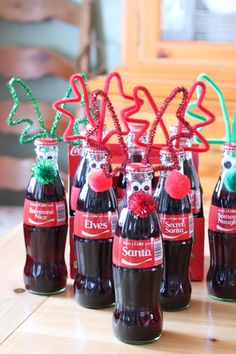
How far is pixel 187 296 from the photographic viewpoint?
113 centimetres

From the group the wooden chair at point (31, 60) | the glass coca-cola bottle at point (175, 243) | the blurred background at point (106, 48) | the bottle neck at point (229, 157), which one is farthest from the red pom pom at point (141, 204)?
the wooden chair at point (31, 60)

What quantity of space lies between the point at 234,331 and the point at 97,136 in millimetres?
375

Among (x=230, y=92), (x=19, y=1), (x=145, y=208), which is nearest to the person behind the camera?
(x=145, y=208)

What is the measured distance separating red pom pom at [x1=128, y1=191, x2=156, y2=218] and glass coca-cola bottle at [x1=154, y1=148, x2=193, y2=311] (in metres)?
0.11

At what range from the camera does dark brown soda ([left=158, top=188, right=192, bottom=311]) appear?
109cm

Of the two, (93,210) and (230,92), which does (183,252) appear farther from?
(230,92)

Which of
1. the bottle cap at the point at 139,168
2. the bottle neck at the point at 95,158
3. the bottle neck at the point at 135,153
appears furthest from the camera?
the bottle neck at the point at 135,153

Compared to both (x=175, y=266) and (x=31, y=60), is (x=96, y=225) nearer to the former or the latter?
(x=175, y=266)

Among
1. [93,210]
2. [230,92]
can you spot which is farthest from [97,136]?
[230,92]

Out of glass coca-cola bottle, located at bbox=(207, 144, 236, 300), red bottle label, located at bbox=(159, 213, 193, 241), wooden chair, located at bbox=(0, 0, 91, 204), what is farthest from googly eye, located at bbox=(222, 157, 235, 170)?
wooden chair, located at bbox=(0, 0, 91, 204)

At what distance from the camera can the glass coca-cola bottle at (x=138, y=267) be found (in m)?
0.96

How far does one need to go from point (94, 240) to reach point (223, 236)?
234 millimetres

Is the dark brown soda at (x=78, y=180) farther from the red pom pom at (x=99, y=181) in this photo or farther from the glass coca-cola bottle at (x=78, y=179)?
the red pom pom at (x=99, y=181)

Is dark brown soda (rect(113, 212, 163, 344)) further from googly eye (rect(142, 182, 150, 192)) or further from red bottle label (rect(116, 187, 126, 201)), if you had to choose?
red bottle label (rect(116, 187, 126, 201))
